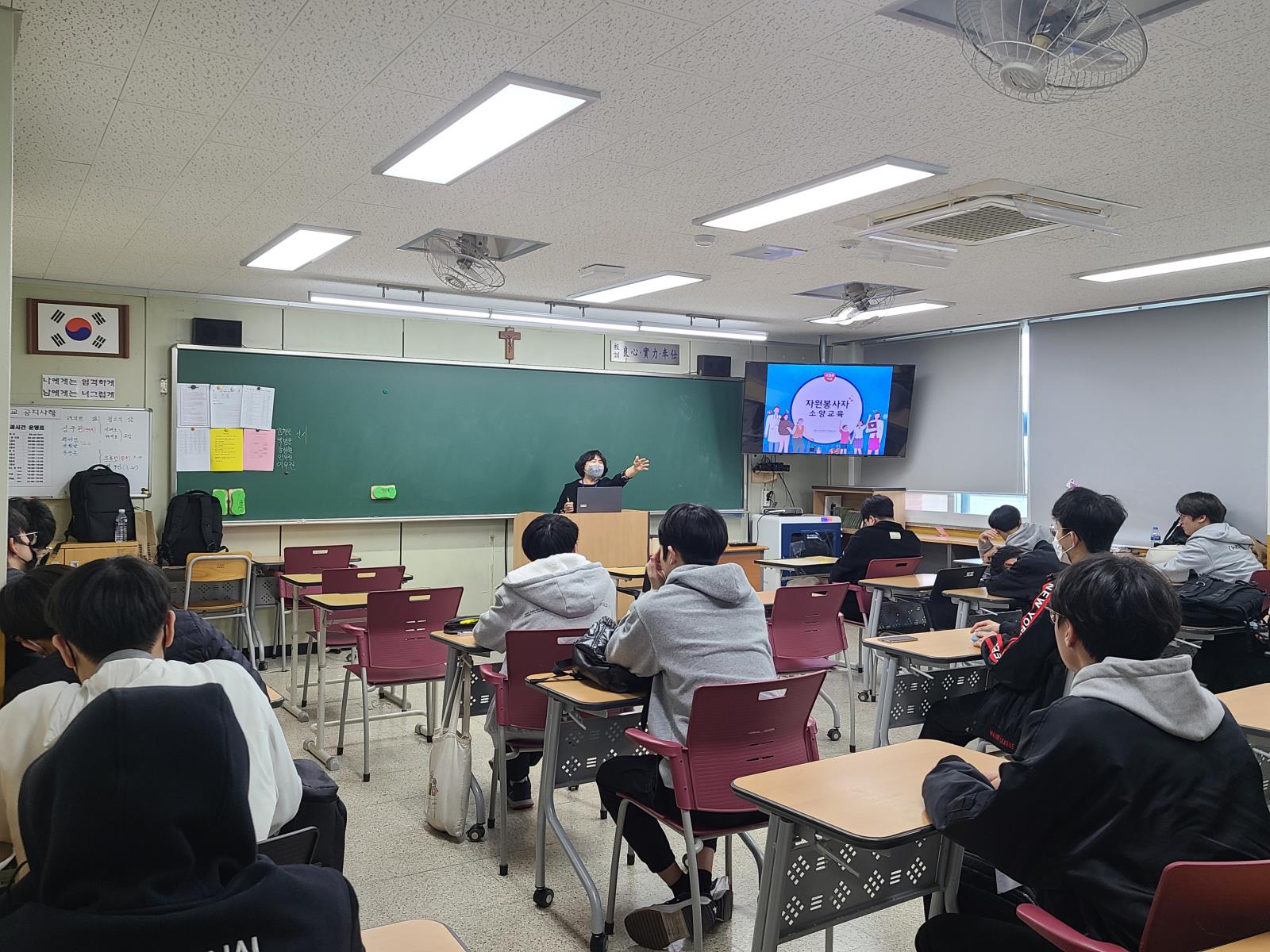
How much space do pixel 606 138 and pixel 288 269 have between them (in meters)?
3.23

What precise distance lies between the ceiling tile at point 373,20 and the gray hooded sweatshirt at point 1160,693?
2.16 metres

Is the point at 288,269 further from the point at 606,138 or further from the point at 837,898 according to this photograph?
the point at 837,898

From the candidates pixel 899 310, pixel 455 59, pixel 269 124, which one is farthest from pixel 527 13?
pixel 899 310

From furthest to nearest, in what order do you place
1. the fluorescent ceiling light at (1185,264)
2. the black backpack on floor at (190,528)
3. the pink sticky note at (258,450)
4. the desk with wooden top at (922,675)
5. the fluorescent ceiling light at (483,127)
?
the pink sticky note at (258,450)
the black backpack on floor at (190,528)
the fluorescent ceiling light at (1185,264)
the desk with wooden top at (922,675)
the fluorescent ceiling light at (483,127)

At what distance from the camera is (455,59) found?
278 centimetres

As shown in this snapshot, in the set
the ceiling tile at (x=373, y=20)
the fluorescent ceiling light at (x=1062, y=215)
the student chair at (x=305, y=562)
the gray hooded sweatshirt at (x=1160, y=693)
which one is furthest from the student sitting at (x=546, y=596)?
the student chair at (x=305, y=562)

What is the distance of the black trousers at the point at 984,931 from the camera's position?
5.72 ft

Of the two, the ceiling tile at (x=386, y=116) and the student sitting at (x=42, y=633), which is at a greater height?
the ceiling tile at (x=386, y=116)

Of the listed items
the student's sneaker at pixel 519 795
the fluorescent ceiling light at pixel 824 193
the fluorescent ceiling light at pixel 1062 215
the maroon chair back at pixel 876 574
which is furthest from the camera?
the maroon chair back at pixel 876 574

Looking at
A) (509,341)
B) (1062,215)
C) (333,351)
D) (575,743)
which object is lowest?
(575,743)

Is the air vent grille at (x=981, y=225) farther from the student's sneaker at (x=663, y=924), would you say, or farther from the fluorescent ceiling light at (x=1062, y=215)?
the student's sneaker at (x=663, y=924)

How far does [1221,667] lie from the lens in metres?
4.36

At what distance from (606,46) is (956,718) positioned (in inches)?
96.8

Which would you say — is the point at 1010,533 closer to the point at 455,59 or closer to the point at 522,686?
the point at 522,686
